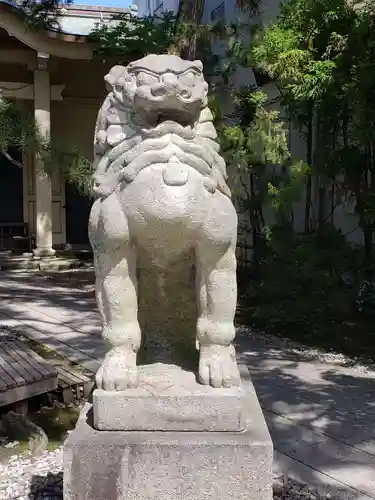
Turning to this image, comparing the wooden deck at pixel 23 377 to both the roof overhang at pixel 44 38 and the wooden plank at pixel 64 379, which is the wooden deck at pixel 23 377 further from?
the roof overhang at pixel 44 38

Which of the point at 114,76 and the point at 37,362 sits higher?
the point at 114,76

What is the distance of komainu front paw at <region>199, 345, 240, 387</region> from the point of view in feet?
6.63

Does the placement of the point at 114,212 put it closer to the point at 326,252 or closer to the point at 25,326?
the point at 326,252

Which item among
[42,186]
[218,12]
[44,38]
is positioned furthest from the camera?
[218,12]

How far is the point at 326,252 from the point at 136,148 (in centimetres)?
365

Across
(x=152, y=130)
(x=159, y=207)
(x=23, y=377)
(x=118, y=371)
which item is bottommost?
(x=23, y=377)

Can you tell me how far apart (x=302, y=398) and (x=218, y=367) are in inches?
78.7

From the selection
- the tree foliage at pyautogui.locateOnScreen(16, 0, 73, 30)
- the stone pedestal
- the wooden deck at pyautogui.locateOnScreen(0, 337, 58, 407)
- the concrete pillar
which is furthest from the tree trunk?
the stone pedestal

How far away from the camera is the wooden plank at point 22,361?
3.65m

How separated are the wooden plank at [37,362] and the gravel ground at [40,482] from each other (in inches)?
25.0

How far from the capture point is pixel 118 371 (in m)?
2.00

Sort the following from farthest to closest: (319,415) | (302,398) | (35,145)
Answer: (35,145) < (302,398) < (319,415)

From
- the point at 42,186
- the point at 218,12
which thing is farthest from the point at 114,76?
the point at 218,12

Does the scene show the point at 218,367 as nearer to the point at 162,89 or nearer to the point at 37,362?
the point at 162,89
